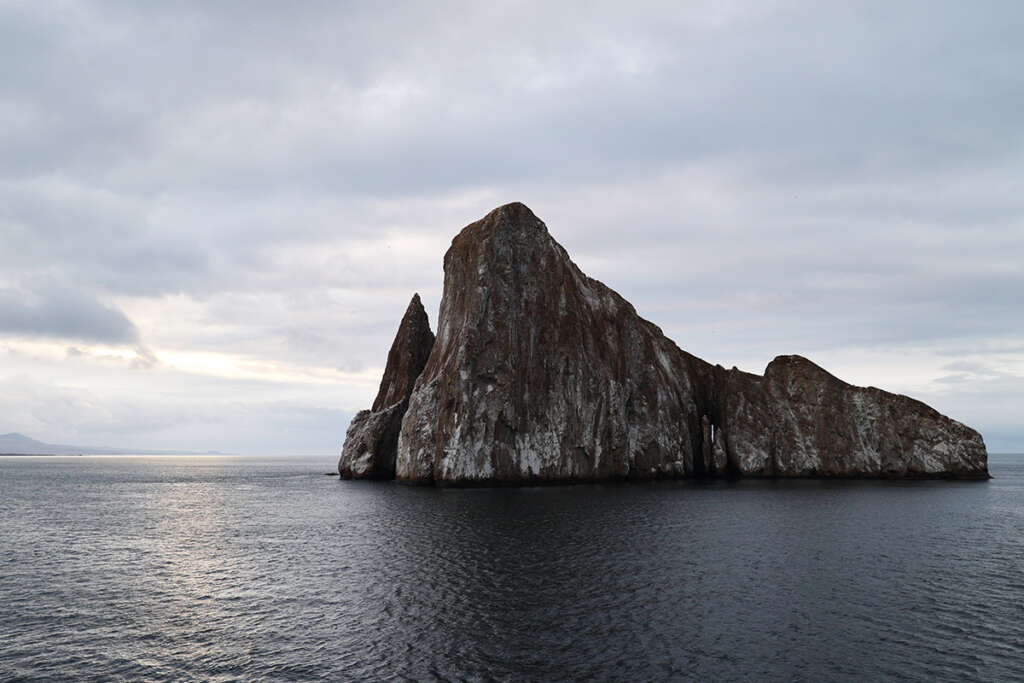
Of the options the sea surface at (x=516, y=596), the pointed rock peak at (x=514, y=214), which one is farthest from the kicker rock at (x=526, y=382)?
the sea surface at (x=516, y=596)

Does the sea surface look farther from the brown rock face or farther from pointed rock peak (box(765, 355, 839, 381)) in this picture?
pointed rock peak (box(765, 355, 839, 381))

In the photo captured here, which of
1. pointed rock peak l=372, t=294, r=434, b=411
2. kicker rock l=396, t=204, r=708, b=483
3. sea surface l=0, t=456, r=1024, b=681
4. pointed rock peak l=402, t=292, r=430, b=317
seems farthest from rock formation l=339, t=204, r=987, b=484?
sea surface l=0, t=456, r=1024, b=681

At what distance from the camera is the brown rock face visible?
10938cm

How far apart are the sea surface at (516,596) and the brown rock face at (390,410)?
51717 millimetres

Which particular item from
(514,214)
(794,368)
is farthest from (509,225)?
(794,368)

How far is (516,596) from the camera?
2877 cm

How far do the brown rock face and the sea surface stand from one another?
51717mm

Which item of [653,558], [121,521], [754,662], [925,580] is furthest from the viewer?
[121,521]

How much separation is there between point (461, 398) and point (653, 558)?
50743 mm

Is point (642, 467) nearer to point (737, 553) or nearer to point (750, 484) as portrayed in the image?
point (750, 484)

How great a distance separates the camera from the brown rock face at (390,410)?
109375 millimetres

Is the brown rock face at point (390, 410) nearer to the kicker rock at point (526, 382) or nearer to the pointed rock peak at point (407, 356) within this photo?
the pointed rock peak at point (407, 356)

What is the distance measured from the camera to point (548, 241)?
100 m

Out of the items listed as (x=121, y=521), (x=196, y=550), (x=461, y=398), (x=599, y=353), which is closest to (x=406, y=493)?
(x=461, y=398)
